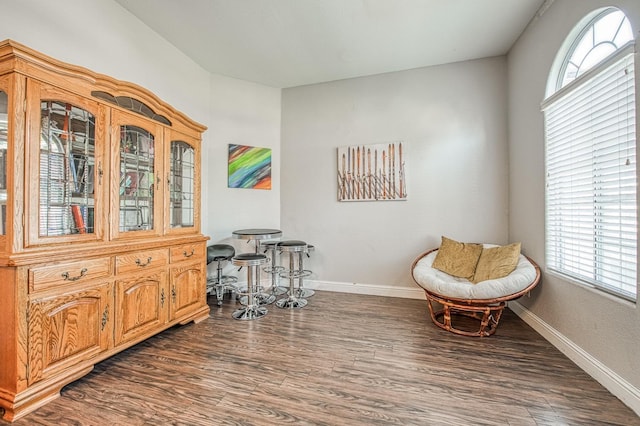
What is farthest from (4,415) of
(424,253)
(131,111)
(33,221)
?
(424,253)

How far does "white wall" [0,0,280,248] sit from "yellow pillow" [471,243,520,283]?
2.70 meters

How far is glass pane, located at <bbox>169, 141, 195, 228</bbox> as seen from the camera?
8.36 ft

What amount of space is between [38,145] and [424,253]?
3.55 m

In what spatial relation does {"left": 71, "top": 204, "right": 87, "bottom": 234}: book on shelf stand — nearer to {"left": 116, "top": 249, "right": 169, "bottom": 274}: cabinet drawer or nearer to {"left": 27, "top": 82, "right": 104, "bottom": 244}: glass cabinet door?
{"left": 27, "top": 82, "right": 104, "bottom": 244}: glass cabinet door

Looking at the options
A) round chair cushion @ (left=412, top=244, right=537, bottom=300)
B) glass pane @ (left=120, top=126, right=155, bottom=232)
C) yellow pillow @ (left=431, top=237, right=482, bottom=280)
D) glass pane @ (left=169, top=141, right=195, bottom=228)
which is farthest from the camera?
yellow pillow @ (left=431, top=237, right=482, bottom=280)

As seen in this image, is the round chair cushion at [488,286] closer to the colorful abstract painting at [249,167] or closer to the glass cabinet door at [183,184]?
the glass cabinet door at [183,184]

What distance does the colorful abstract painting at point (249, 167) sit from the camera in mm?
3781

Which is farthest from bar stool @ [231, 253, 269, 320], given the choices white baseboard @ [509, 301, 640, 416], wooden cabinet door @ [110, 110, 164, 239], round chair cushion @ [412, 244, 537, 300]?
white baseboard @ [509, 301, 640, 416]

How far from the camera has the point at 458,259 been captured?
3.01m

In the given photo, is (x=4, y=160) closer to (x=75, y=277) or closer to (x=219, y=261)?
(x=75, y=277)

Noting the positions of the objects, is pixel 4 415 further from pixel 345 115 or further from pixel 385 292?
pixel 345 115

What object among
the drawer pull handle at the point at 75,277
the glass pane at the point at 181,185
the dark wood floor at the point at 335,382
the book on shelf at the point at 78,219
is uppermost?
the glass pane at the point at 181,185

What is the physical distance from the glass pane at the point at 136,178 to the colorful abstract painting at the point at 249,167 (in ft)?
4.85

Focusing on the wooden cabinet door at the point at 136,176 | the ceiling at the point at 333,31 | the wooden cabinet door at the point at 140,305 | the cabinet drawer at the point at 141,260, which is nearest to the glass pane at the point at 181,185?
the wooden cabinet door at the point at 136,176
